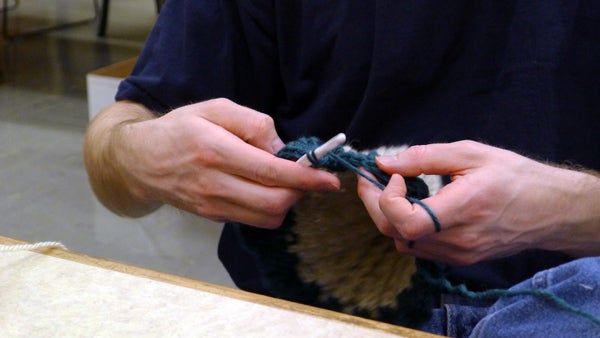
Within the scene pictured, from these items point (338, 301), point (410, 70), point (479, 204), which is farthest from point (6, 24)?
point (479, 204)

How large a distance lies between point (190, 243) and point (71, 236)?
0.35m

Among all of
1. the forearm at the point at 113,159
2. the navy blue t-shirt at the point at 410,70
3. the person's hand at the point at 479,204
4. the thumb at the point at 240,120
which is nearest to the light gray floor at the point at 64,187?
the forearm at the point at 113,159

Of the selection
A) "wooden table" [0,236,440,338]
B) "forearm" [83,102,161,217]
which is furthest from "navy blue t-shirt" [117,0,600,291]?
"wooden table" [0,236,440,338]

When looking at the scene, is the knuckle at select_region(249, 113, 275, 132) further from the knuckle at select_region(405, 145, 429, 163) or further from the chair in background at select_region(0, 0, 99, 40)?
the chair in background at select_region(0, 0, 99, 40)

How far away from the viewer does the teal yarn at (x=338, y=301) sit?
579 mm

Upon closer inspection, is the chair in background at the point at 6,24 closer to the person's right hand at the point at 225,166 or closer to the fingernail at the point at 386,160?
the person's right hand at the point at 225,166

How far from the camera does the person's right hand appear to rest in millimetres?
596

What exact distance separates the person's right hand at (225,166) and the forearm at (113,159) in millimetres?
79

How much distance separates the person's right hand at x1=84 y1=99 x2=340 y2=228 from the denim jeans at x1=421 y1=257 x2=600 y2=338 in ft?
0.61

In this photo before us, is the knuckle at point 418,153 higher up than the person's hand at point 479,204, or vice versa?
the knuckle at point 418,153

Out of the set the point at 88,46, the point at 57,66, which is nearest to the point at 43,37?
the point at 88,46

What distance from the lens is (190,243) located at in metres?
1.93

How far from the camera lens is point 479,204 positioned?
0.57m

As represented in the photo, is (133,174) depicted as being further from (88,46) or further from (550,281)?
(88,46)
